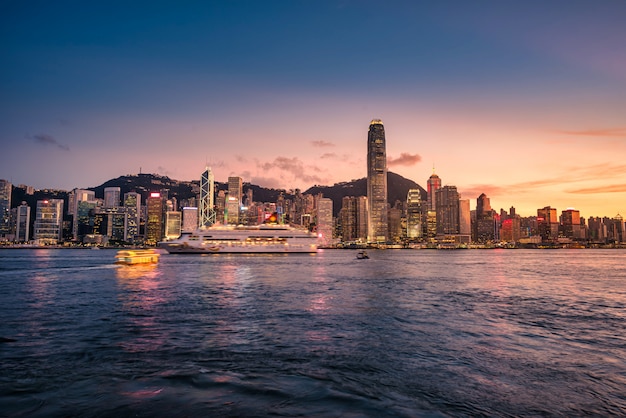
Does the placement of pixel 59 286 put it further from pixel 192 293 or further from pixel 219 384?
pixel 219 384

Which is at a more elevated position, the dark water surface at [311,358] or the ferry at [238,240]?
the ferry at [238,240]

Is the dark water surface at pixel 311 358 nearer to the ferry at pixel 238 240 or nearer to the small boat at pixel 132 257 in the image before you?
the small boat at pixel 132 257

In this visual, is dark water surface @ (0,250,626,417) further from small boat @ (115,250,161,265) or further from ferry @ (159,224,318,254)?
ferry @ (159,224,318,254)

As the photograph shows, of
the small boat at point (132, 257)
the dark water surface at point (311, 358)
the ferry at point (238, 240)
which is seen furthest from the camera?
the ferry at point (238, 240)

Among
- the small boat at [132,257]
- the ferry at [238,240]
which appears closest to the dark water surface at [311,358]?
the small boat at [132,257]

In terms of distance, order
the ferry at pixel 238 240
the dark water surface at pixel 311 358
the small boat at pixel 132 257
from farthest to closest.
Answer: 1. the ferry at pixel 238 240
2. the small boat at pixel 132 257
3. the dark water surface at pixel 311 358

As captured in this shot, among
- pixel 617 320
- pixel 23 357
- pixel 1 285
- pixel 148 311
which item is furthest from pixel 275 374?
pixel 1 285

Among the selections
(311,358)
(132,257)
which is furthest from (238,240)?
(311,358)

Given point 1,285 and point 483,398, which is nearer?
point 483,398
